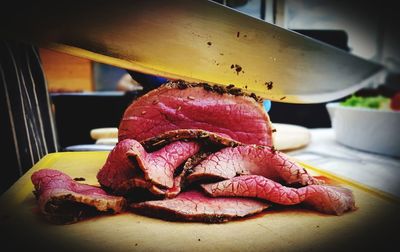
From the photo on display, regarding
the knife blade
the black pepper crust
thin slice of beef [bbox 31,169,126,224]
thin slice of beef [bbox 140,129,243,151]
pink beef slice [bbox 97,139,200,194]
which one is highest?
the knife blade

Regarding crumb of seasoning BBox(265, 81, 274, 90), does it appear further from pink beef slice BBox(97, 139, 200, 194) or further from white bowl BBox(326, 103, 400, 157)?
white bowl BBox(326, 103, 400, 157)

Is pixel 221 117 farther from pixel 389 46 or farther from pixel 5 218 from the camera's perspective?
pixel 5 218

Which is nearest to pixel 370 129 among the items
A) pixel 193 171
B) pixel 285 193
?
pixel 285 193

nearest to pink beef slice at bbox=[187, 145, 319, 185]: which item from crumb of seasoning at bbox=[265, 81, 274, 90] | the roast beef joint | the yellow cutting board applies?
the roast beef joint

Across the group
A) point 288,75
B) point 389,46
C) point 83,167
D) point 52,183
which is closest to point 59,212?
point 52,183

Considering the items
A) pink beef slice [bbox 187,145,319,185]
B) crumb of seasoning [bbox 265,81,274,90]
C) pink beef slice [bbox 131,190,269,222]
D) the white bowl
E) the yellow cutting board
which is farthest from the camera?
the white bowl
